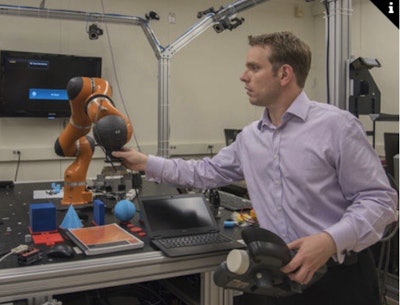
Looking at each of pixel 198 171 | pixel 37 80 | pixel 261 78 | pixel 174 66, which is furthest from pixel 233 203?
pixel 174 66

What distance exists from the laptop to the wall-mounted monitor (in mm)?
2951

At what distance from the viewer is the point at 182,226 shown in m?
1.50

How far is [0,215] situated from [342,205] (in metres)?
1.39

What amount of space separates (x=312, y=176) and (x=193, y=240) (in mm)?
453

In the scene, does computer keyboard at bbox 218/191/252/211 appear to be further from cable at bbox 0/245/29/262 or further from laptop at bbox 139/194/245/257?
cable at bbox 0/245/29/262

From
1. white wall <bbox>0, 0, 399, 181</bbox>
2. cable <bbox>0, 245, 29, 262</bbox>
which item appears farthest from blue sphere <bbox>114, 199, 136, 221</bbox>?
white wall <bbox>0, 0, 399, 181</bbox>

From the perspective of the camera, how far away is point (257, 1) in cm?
281

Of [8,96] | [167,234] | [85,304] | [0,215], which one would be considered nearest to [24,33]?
[8,96]

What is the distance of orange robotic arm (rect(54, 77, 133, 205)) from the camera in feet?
4.80

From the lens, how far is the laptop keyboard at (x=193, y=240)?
1373 millimetres

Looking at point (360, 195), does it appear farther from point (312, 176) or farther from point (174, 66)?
point (174, 66)

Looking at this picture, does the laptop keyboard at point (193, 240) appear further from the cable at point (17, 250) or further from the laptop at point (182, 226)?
the cable at point (17, 250)

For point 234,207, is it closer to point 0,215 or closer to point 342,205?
point 342,205

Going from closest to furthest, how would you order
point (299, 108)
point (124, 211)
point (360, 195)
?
point (360, 195) → point (299, 108) → point (124, 211)
